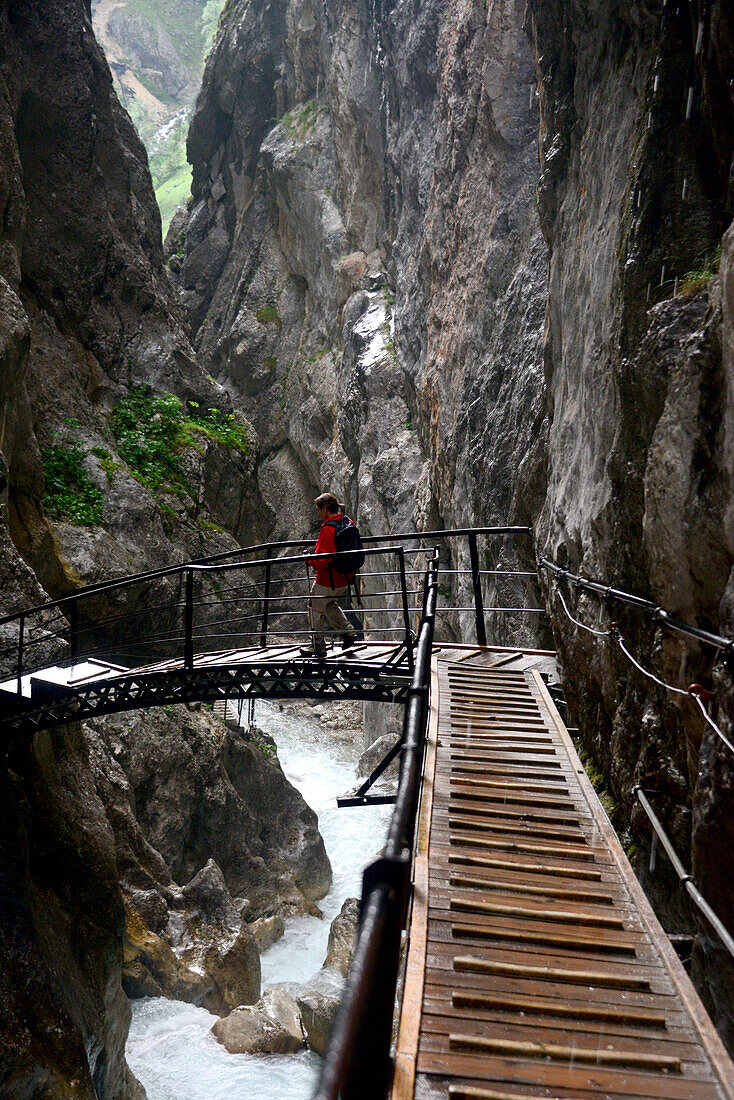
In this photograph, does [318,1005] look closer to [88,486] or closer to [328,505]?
[328,505]

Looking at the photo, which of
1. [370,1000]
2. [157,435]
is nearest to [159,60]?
[157,435]

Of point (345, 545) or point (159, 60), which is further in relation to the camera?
point (159, 60)

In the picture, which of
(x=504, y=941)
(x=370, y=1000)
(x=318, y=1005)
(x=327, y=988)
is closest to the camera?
(x=370, y=1000)

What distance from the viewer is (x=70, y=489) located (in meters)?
14.2

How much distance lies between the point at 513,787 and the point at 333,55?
97.3 ft

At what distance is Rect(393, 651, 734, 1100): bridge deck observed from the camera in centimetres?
239

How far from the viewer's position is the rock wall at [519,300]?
3.87 m

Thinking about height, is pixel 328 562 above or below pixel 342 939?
above

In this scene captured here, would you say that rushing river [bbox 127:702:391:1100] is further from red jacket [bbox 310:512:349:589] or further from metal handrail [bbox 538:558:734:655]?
red jacket [bbox 310:512:349:589]

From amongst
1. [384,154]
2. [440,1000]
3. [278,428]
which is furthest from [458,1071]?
[278,428]

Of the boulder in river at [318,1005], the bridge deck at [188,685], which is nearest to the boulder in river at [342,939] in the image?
the boulder in river at [318,1005]

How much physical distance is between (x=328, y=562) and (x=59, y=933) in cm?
519

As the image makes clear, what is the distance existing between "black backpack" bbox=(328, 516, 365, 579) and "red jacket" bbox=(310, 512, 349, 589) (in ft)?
0.16

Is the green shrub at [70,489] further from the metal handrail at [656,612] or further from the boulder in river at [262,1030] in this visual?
the metal handrail at [656,612]
